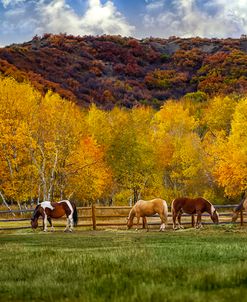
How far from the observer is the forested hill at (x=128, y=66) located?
4914 inches

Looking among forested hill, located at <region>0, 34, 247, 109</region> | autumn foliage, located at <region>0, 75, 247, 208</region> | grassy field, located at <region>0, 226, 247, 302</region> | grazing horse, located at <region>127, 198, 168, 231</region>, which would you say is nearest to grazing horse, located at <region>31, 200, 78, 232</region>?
grazing horse, located at <region>127, 198, 168, 231</region>

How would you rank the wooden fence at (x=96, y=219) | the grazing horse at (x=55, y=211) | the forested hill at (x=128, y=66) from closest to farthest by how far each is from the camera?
the grazing horse at (x=55, y=211)
the wooden fence at (x=96, y=219)
the forested hill at (x=128, y=66)

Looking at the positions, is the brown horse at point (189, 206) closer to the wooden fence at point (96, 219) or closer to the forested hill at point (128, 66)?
the wooden fence at point (96, 219)

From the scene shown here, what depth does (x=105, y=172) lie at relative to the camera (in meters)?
50.8

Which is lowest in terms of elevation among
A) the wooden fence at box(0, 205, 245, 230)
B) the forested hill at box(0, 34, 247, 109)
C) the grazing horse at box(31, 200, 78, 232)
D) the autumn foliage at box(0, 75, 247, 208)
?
the wooden fence at box(0, 205, 245, 230)

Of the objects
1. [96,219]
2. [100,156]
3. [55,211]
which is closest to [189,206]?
[55,211]

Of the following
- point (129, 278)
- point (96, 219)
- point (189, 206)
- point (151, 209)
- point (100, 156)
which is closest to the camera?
point (129, 278)

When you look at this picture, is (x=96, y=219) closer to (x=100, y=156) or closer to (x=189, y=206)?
(x=189, y=206)

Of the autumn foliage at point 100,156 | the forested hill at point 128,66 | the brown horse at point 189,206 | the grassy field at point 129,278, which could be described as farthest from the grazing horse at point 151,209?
the forested hill at point 128,66

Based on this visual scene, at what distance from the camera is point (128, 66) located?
154m

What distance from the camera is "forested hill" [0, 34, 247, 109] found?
409 feet

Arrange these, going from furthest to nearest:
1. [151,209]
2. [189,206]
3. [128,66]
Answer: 1. [128,66]
2. [189,206]
3. [151,209]

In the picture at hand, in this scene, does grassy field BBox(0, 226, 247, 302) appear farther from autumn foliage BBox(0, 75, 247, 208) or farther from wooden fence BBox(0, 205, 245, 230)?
autumn foliage BBox(0, 75, 247, 208)

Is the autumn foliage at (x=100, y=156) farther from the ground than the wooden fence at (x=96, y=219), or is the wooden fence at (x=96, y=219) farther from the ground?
the autumn foliage at (x=100, y=156)
